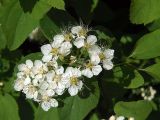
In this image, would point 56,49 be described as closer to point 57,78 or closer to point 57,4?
point 57,78

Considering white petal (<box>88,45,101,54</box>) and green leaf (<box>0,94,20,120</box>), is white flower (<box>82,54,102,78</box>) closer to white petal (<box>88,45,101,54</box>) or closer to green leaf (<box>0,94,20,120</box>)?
white petal (<box>88,45,101,54</box>)

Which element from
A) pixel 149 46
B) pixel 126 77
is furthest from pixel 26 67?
pixel 149 46

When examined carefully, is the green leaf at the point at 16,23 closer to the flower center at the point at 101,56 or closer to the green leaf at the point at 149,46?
the flower center at the point at 101,56

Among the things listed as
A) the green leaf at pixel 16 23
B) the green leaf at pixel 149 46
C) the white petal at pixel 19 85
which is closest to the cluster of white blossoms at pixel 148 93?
the green leaf at pixel 149 46

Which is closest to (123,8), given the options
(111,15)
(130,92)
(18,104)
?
(111,15)

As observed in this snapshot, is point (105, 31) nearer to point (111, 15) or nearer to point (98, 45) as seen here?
point (98, 45)
